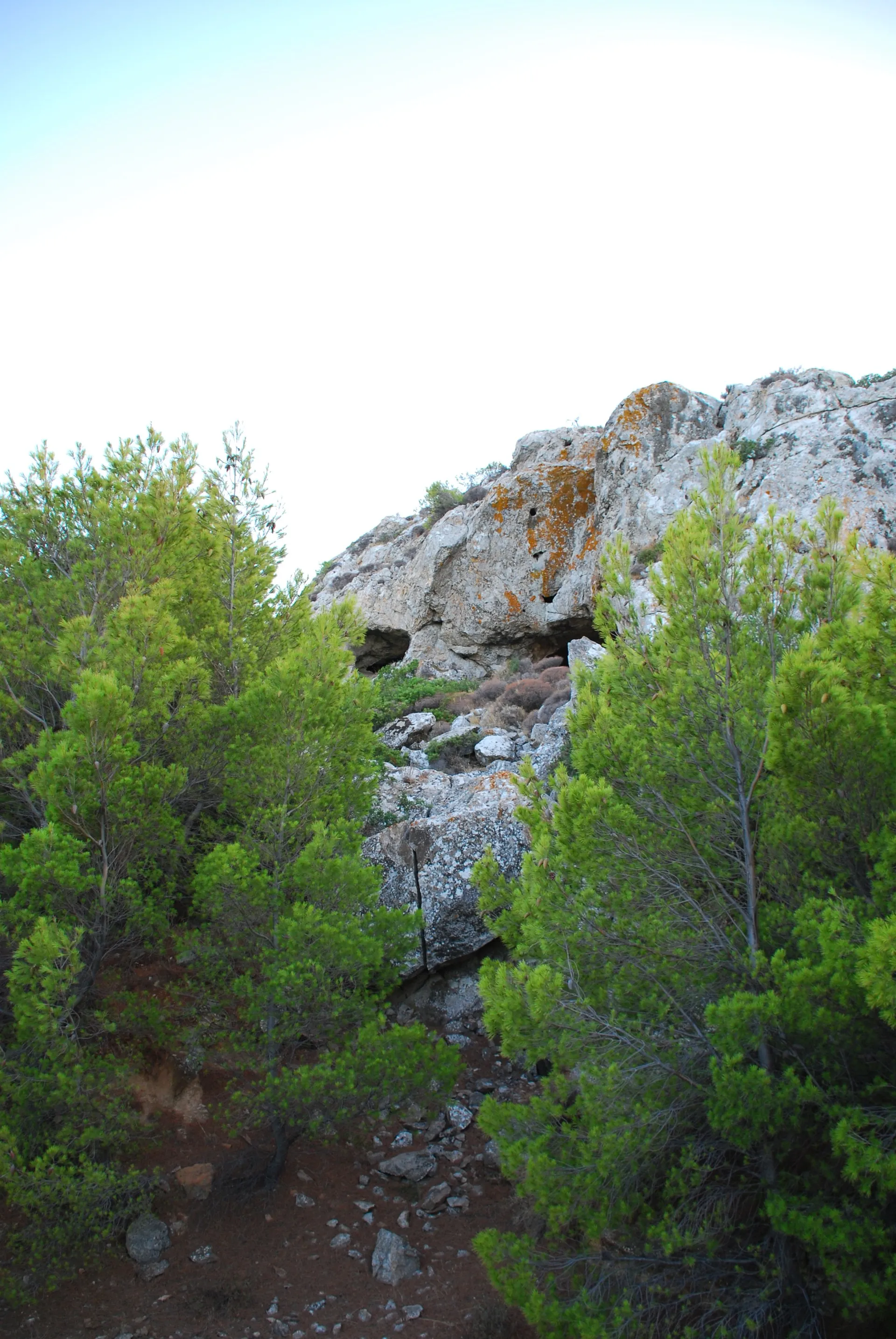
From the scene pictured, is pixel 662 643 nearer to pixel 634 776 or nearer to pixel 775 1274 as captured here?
pixel 634 776

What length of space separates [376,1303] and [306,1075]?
5.48 ft

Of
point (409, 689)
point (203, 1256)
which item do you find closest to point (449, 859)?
point (203, 1256)

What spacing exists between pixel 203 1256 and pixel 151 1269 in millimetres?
381

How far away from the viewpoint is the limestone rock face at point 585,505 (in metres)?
12.9

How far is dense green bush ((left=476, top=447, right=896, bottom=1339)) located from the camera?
3.40m

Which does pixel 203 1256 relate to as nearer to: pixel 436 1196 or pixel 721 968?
pixel 436 1196

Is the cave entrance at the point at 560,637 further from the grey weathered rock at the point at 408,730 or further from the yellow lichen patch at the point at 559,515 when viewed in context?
the grey weathered rock at the point at 408,730

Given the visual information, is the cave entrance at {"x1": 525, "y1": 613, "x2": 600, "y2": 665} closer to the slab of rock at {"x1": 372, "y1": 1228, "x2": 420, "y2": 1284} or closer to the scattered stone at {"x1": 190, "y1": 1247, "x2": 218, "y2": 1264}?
the slab of rock at {"x1": 372, "y1": 1228, "x2": 420, "y2": 1284}

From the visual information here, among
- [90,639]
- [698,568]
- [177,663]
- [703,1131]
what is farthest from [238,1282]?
[698,568]

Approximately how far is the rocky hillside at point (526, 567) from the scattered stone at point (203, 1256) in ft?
11.3

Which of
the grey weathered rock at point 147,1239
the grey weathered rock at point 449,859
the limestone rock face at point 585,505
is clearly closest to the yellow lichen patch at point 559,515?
the limestone rock face at point 585,505

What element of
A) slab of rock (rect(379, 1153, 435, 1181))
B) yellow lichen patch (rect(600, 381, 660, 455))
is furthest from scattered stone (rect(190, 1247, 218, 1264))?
yellow lichen patch (rect(600, 381, 660, 455))

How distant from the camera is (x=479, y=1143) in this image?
7246mm

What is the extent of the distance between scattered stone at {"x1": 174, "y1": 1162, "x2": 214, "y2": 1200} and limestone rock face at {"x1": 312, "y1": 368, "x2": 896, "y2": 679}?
11677mm
